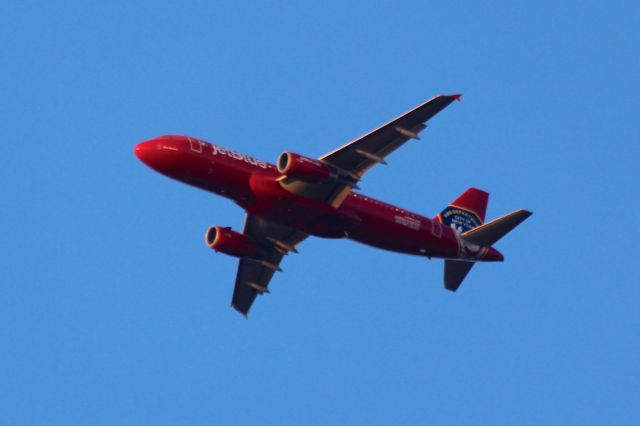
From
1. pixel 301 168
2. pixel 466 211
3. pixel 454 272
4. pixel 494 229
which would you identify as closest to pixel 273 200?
pixel 301 168

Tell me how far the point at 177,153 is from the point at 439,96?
1518 centimetres

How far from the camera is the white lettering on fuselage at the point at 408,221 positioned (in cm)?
6975

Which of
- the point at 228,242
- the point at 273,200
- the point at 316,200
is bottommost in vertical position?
the point at 228,242

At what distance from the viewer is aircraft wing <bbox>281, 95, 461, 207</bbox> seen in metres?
63.0

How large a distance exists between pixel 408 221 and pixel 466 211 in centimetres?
779

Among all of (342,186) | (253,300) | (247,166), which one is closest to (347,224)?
(342,186)

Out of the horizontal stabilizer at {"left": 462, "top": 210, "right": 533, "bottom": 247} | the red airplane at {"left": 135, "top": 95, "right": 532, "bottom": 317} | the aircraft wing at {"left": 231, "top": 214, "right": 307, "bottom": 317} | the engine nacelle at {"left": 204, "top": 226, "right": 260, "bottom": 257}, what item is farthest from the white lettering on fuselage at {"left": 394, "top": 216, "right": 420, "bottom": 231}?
the engine nacelle at {"left": 204, "top": 226, "right": 260, "bottom": 257}

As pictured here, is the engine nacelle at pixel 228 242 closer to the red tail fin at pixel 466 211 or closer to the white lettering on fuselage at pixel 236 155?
the white lettering on fuselage at pixel 236 155

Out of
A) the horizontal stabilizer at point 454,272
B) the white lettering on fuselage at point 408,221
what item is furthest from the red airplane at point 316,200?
the horizontal stabilizer at point 454,272

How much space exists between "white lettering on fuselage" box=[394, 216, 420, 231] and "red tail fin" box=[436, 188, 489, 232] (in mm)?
4996

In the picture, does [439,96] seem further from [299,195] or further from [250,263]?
[250,263]

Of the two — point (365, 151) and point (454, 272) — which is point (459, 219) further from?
point (365, 151)

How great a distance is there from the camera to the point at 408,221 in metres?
70.2

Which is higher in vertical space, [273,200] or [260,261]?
[273,200]
